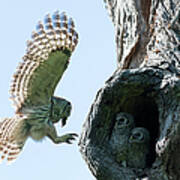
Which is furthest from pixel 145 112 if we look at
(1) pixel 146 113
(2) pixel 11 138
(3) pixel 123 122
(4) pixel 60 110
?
(2) pixel 11 138

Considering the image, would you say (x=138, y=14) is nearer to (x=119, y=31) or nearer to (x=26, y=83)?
(x=119, y=31)

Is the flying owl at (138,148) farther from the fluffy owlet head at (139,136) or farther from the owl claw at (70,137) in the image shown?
the owl claw at (70,137)

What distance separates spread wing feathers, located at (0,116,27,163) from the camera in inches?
263

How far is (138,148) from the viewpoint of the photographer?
177 centimetres

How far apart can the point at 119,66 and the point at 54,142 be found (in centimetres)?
443

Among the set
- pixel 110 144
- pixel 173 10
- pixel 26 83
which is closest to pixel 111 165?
pixel 110 144

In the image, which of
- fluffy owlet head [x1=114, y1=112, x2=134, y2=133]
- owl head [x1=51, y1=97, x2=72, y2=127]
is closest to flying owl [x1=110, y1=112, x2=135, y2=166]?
fluffy owlet head [x1=114, y1=112, x2=134, y2=133]

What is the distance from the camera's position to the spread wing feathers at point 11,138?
263 inches

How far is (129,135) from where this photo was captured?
179 centimetres

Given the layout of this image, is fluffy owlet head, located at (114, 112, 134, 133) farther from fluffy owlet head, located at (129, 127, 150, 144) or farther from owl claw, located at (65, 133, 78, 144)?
owl claw, located at (65, 133, 78, 144)

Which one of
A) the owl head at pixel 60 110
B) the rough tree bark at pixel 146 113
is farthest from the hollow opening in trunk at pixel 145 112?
the owl head at pixel 60 110

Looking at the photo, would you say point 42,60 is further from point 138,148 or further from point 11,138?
point 138,148

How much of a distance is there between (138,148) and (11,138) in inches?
200

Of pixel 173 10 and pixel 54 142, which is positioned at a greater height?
pixel 173 10
